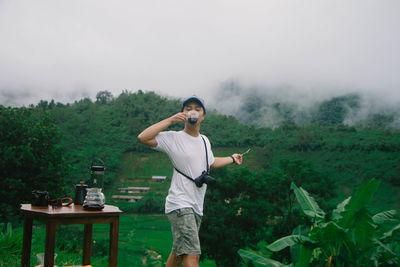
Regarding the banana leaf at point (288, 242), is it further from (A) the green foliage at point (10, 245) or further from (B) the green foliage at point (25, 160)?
(B) the green foliage at point (25, 160)

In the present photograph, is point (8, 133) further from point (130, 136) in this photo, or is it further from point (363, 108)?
point (363, 108)

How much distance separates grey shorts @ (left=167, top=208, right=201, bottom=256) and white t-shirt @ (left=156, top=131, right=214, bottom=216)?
50 mm

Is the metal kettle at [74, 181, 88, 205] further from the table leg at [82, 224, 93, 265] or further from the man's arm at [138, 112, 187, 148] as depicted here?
the man's arm at [138, 112, 187, 148]

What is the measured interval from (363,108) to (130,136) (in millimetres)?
8133

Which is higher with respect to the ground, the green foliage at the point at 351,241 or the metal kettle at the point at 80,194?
the metal kettle at the point at 80,194

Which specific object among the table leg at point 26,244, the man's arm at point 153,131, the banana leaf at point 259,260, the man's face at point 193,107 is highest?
the man's face at point 193,107

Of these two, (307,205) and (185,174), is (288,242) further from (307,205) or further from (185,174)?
(185,174)

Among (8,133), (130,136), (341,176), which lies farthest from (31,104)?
(341,176)

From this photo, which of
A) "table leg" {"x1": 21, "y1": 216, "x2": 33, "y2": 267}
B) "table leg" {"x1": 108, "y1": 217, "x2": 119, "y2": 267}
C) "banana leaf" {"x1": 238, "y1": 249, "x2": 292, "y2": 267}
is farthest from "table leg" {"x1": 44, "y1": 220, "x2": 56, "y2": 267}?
"banana leaf" {"x1": 238, "y1": 249, "x2": 292, "y2": 267}

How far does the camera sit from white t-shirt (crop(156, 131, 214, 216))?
7.64 ft

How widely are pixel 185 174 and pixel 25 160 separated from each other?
28.6 ft

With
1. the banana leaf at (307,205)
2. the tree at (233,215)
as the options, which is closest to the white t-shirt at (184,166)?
the banana leaf at (307,205)

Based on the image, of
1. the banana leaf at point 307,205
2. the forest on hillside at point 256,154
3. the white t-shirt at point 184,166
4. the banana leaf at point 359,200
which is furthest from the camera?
the forest on hillside at point 256,154

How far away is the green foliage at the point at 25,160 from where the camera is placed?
923 cm
